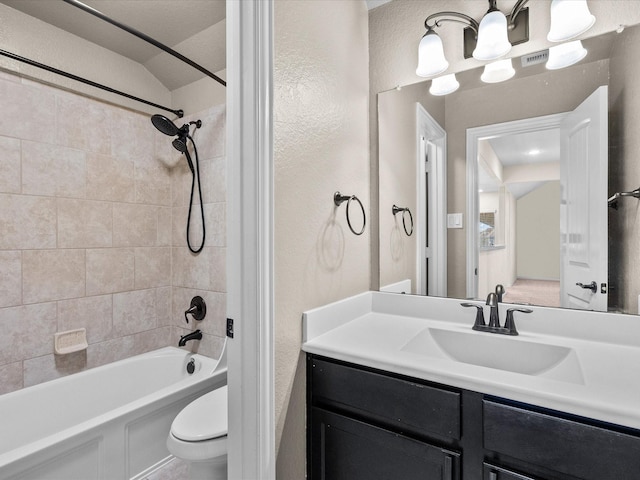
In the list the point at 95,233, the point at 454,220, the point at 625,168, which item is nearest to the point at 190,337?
the point at 95,233

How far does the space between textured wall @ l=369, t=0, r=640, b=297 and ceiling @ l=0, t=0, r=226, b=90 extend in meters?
0.92

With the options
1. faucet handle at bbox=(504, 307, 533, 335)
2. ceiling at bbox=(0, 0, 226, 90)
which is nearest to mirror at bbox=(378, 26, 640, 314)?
faucet handle at bbox=(504, 307, 533, 335)

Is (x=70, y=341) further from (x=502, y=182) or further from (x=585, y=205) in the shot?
(x=585, y=205)

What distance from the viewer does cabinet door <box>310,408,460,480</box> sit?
0.96 m

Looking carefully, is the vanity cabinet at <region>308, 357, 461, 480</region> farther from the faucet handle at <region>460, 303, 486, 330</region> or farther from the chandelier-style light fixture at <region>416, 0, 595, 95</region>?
the chandelier-style light fixture at <region>416, 0, 595, 95</region>

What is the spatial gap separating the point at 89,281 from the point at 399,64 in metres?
2.18

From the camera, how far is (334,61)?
1.43 metres

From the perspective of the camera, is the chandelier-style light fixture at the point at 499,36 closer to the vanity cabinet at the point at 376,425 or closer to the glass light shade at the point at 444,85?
the glass light shade at the point at 444,85

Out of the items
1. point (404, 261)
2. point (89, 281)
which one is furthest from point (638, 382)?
point (89, 281)

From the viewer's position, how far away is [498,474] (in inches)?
34.3

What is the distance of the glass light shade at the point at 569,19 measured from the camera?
3.97 feet

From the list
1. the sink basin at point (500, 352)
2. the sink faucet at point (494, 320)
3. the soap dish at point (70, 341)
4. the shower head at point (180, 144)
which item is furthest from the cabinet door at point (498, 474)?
the shower head at point (180, 144)

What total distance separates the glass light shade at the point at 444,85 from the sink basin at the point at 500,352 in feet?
3.52

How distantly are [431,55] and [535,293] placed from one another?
1.13 meters
